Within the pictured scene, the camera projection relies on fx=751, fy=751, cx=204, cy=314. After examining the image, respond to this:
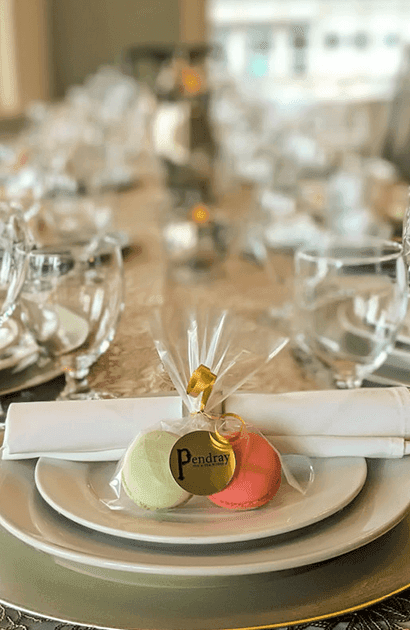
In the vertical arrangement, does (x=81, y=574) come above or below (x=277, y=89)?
above

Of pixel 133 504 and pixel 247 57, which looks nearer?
pixel 133 504

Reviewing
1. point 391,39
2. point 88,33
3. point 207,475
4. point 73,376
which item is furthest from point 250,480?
point 391,39

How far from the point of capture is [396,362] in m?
0.74

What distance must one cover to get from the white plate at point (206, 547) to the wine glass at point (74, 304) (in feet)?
0.64

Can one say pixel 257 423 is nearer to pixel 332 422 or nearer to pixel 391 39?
pixel 332 422

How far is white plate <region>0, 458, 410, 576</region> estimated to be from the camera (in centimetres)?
41

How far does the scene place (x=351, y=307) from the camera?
75 cm

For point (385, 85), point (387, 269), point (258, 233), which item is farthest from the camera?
point (385, 85)

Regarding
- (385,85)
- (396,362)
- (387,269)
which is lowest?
(385,85)

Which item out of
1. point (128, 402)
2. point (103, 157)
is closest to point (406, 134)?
point (103, 157)

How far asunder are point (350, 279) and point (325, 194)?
84 cm

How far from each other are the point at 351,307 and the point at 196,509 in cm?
35

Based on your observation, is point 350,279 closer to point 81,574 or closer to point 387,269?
point 387,269

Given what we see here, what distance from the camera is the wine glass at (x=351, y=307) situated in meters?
0.68
